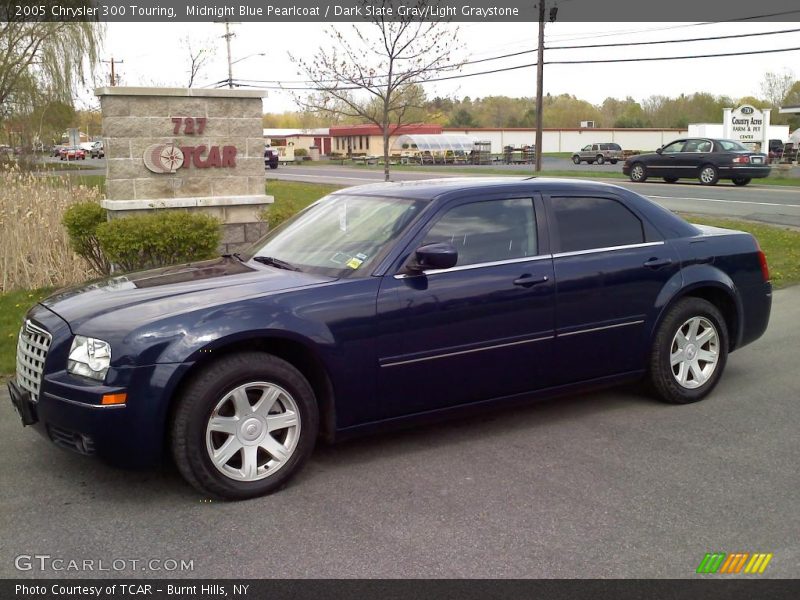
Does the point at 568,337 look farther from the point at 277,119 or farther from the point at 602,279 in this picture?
the point at 277,119

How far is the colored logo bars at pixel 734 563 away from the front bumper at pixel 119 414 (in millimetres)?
2537

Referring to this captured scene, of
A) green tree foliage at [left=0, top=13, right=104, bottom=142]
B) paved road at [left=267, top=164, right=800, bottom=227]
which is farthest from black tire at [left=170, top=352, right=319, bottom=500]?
green tree foliage at [left=0, top=13, right=104, bottom=142]

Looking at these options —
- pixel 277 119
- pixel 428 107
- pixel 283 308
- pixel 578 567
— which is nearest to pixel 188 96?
pixel 283 308

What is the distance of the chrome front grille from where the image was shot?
4152 mm

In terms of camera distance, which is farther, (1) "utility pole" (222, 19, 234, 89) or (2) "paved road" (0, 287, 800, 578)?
(1) "utility pole" (222, 19, 234, 89)

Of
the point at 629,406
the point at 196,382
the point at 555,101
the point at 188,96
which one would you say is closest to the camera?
the point at 196,382

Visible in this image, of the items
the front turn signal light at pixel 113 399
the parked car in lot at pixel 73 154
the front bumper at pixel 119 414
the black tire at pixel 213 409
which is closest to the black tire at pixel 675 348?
the black tire at pixel 213 409

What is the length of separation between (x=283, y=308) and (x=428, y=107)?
16.2 metres

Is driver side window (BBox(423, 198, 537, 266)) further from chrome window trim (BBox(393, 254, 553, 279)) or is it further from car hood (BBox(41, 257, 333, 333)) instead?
car hood (BBox(41, 257, 333, 333))

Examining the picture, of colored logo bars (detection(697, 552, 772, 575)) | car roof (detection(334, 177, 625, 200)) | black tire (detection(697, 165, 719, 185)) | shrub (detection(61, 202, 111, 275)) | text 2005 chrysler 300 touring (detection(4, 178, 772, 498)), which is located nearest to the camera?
colored logo bars (detection(697, 552, 772, 575))

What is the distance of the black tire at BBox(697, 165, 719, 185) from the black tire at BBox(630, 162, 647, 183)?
84.3 inches

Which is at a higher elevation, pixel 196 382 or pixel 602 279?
pixel 602 279

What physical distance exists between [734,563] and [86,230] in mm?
8109

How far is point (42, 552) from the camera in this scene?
11.7ft
